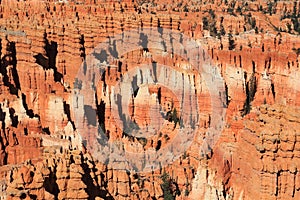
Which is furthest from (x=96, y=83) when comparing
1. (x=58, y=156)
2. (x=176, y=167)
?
(x=58, y=156)

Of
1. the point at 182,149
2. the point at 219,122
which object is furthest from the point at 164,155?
the point at 219,122

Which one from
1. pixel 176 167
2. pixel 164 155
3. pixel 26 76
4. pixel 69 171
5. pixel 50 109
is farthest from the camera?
pixel 26 76

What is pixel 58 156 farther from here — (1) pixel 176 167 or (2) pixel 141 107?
(2) pixel 141 107

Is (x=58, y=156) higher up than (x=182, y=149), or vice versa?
(x=58, y=156)

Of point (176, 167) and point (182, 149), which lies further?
point (182, 149)

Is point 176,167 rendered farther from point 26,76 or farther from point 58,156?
point 26,76

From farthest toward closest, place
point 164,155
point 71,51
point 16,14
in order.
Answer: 1. point 16,14
2. point 71,51
3. point 164,155
